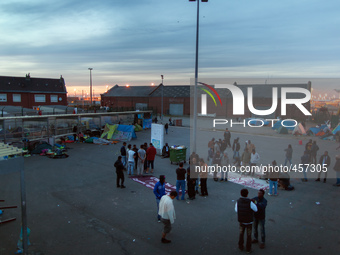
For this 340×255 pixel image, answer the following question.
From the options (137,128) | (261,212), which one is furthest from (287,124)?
(261,212)

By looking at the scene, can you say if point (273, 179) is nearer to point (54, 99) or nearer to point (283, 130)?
point (283, 130)

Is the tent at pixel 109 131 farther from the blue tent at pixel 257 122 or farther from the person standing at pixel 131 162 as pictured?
the blue tent at pixel 257 122

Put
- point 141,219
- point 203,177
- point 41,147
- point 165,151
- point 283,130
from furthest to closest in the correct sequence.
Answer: point 283,130
point 41,147
point 165,151
point 203,177
point 141,219

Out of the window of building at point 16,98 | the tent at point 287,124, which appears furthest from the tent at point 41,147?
the window of building at point 16,98

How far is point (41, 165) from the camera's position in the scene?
51.1 feet

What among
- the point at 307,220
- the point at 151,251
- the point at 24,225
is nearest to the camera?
the point at 24,225

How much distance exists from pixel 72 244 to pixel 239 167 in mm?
10583

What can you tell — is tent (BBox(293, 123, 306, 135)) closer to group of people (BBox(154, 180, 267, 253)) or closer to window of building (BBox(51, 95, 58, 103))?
group of people (BBox(154, 180, 267, 253))

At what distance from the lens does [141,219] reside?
8.64 m

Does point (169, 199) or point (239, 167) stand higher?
point (169, 199)

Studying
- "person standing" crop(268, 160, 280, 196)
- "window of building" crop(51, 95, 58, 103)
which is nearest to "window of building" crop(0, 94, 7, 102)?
"window of building" crop(51, 95, 58, 103)

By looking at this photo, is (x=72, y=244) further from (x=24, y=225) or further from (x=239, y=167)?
(x=239, y=167)

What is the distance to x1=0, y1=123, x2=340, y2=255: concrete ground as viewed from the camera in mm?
7023

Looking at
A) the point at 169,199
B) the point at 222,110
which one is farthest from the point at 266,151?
the point at 222,110
